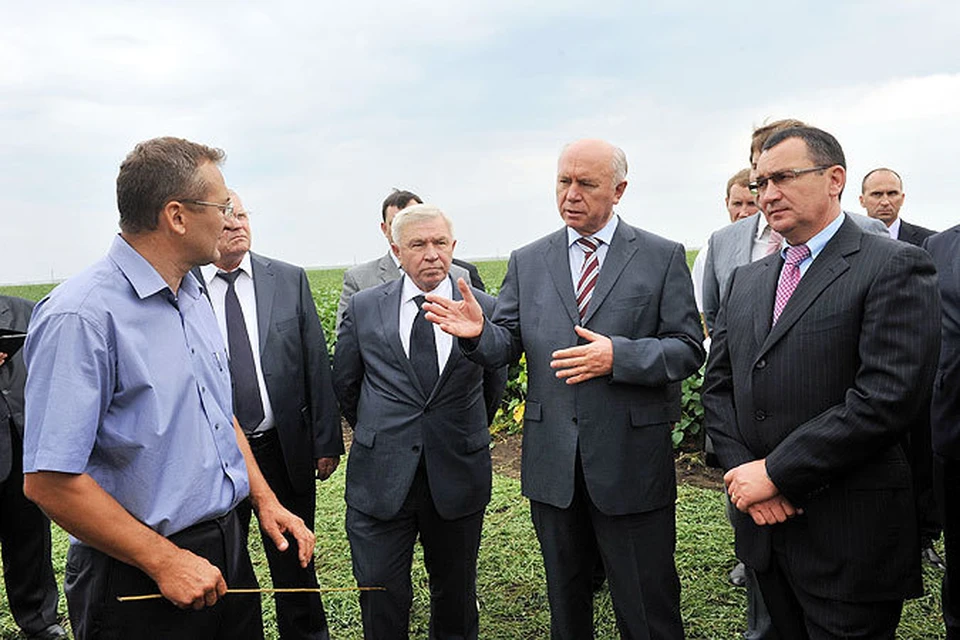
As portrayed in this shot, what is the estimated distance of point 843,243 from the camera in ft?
8.93

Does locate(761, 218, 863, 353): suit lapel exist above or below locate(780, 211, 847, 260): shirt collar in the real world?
below

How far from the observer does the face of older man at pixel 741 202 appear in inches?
205

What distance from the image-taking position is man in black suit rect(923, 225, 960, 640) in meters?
3.54

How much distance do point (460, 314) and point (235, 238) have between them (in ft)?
4.60

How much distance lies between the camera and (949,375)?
11.7 ft

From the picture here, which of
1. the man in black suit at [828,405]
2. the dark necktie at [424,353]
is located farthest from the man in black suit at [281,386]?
the man in black suit at [828,405]

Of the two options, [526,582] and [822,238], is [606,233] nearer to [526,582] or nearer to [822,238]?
[822,238]

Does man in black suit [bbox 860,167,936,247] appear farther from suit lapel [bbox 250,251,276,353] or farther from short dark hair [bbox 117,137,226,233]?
short dark hair [bbox 117,137,226,233]

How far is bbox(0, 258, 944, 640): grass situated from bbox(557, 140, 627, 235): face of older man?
90.4 inches

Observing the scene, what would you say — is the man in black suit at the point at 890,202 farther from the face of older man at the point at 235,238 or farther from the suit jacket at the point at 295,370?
the face of older man at the point at 235,238

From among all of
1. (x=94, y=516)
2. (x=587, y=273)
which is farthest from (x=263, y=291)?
(x=94, y=516)

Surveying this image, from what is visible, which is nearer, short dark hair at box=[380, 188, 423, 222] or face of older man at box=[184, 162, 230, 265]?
face of older man at box=[184, 162, 230, 265]

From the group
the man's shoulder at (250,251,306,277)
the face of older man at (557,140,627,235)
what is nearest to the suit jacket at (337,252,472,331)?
the man's shoulder at (250,251,306,277)

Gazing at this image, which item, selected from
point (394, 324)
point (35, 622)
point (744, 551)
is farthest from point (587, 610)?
point (35, 622)
